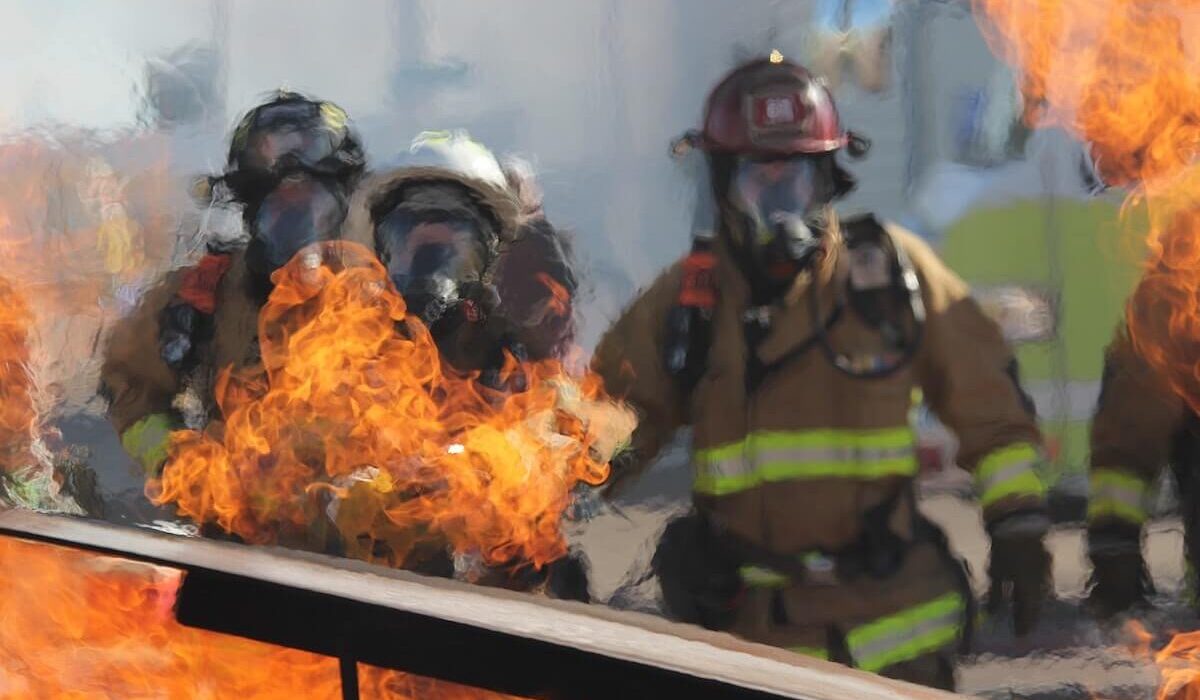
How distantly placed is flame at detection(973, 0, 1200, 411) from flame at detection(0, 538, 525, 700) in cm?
256

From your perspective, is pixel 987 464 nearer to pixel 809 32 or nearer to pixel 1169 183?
pixel 1169 183

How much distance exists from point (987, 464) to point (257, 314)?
2303 mm

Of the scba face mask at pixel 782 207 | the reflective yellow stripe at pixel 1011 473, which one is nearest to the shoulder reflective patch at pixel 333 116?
the scba face mask at pixel 782 207

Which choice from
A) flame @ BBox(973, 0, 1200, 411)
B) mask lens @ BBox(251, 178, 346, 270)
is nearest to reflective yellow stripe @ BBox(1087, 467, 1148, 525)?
flame @ BBox(973, 0, 1200, 411)

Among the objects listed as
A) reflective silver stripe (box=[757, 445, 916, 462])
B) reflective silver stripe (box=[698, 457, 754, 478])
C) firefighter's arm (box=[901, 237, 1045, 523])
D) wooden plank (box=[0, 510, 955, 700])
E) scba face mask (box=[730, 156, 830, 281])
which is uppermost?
scba face mask (box=[730, 156, 830, 281])

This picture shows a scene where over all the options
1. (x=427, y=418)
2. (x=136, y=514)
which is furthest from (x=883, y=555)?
A: (x=136, y=514)

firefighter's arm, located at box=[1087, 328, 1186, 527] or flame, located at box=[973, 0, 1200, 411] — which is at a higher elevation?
flame, located at box=[973, 0, 1200, 411]

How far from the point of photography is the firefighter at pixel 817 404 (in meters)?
2.71

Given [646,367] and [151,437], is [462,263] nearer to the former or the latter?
[646,367]

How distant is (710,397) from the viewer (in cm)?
288

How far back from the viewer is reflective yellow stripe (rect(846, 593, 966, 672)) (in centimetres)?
279

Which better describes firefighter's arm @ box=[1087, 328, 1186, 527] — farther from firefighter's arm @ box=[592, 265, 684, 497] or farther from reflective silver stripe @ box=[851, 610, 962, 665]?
firefighter's arm @ box=[592, 265, 684, 497]

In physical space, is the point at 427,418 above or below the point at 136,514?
above

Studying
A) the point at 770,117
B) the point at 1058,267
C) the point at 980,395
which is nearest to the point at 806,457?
the point at 980,395
